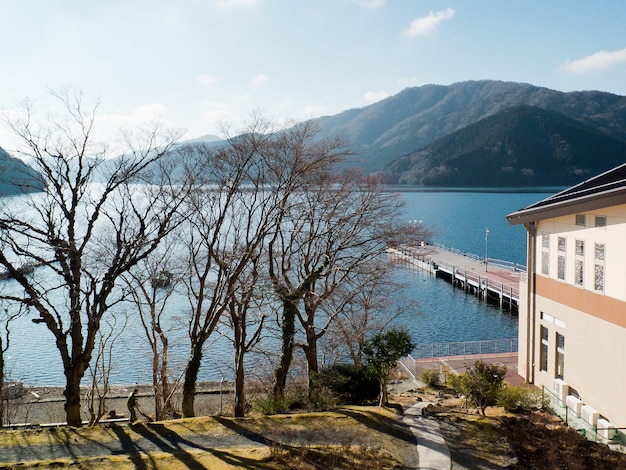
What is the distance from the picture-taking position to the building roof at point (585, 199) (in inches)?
481

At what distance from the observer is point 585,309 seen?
543 inches

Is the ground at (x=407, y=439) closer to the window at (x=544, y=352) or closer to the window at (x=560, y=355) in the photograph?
the window at (x=560, y=355)

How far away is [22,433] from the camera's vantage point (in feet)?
35.3

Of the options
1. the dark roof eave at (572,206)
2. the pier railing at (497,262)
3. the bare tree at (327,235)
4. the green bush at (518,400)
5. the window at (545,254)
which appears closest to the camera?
the dark roof eave at (572,206)

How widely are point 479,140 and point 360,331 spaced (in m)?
191

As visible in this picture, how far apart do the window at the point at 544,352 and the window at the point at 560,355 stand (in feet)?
2.73

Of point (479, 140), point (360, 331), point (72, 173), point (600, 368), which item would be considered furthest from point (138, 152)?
point (479, 140)

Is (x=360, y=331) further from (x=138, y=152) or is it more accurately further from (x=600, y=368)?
(x=138, y=152)

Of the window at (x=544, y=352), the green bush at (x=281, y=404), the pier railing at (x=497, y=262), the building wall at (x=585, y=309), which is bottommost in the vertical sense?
the pier railing at (x=497, y=262)

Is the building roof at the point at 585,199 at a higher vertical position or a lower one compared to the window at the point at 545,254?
higher

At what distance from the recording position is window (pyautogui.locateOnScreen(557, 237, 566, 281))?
15.3 metres

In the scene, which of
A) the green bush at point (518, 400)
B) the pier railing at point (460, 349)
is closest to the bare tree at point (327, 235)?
the green bush at point (518, 400)

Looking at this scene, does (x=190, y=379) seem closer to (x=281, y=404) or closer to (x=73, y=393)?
(x=281, y=404)

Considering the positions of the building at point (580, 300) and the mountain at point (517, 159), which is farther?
the mountain at point (517, 159)
